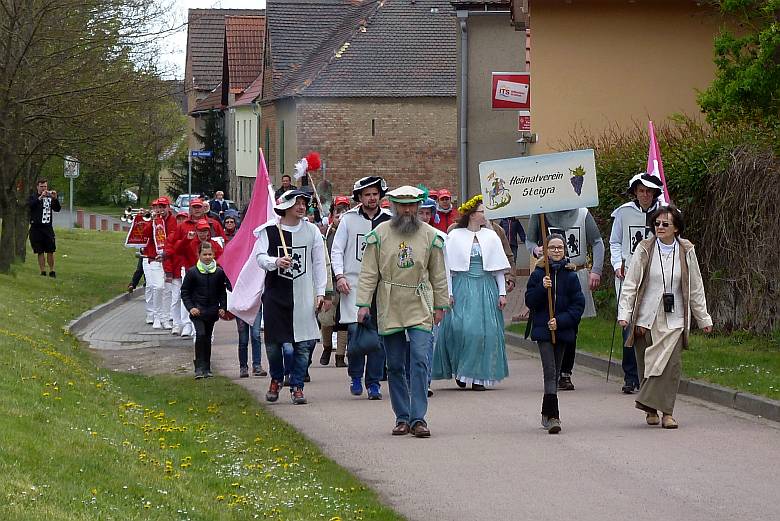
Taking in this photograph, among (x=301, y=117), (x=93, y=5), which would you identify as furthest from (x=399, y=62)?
(x=93, y=5)

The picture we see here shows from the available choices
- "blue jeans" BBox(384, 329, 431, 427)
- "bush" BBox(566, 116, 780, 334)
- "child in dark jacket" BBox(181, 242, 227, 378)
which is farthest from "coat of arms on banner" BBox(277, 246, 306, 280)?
"bush" BBox(566, 116, 780, 334)

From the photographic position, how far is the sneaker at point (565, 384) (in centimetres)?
1399

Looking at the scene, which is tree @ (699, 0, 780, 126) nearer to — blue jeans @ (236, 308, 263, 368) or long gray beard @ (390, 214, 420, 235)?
blue jeans @ (236, 308, 263, 368)

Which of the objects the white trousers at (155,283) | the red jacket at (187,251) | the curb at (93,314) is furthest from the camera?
the white trousers at (155,283)

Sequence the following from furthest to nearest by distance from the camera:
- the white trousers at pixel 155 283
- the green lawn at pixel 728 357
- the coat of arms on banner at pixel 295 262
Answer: the white trousers at pixel 155 283
the green lawn at pixel 728 357
the coat of arms on banner at pixel 295 262

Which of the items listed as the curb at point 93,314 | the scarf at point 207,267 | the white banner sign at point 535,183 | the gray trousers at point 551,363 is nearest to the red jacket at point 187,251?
the curb at point 93,314

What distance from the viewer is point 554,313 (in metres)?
12.1

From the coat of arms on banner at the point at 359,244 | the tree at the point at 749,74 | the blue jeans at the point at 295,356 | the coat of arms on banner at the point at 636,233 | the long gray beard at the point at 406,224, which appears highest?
the tree at the point at 749,74

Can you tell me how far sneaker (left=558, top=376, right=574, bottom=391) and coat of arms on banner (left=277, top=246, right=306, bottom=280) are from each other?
280 cm

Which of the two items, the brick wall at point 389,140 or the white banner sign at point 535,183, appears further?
the brick wall at point 389,140

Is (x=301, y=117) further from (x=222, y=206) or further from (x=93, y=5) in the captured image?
(x=93, y=5)

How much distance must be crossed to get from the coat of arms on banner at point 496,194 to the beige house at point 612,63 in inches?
617

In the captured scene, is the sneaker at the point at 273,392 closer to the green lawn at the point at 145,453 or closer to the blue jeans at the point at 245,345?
the green lawn at the point at 145,453

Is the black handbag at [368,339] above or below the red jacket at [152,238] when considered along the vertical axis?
below
